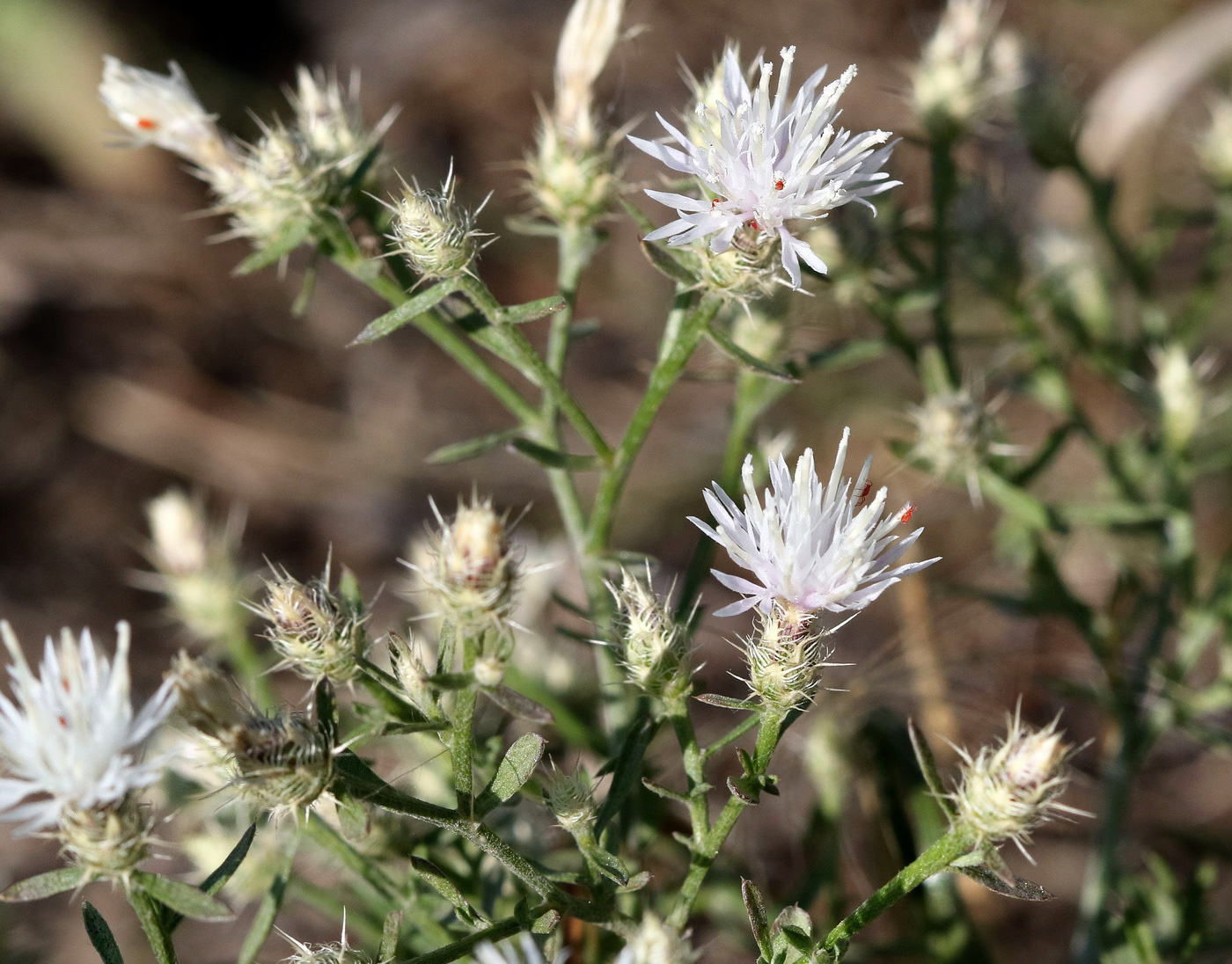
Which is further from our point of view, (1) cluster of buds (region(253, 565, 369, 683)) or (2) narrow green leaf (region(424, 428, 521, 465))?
(2) narrow green leaf (region(424, 428, 521, 465))

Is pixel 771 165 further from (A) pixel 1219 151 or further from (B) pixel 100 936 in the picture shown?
(A) pixel 1219 151

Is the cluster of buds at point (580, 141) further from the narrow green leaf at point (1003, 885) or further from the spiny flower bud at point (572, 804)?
the narrow green leaf at point (1003, 885)

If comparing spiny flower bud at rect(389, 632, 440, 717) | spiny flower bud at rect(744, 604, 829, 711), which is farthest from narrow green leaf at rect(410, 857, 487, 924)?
spiny flower bud at rect(744, 604, 829, 711)

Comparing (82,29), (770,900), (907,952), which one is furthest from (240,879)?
(82,29)

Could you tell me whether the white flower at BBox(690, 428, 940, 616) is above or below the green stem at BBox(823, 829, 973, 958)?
above

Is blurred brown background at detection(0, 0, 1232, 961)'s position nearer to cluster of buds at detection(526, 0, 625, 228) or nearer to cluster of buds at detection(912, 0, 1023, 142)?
cluster of buds at detection(912, 0, 1023, 142)

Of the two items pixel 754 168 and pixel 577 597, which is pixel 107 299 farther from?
pixel 754 168

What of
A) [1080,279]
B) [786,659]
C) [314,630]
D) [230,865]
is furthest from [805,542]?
[1080,279]

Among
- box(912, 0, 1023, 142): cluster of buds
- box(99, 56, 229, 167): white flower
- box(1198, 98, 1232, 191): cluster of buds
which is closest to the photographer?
box(99, 56, 229, 167): white flower
